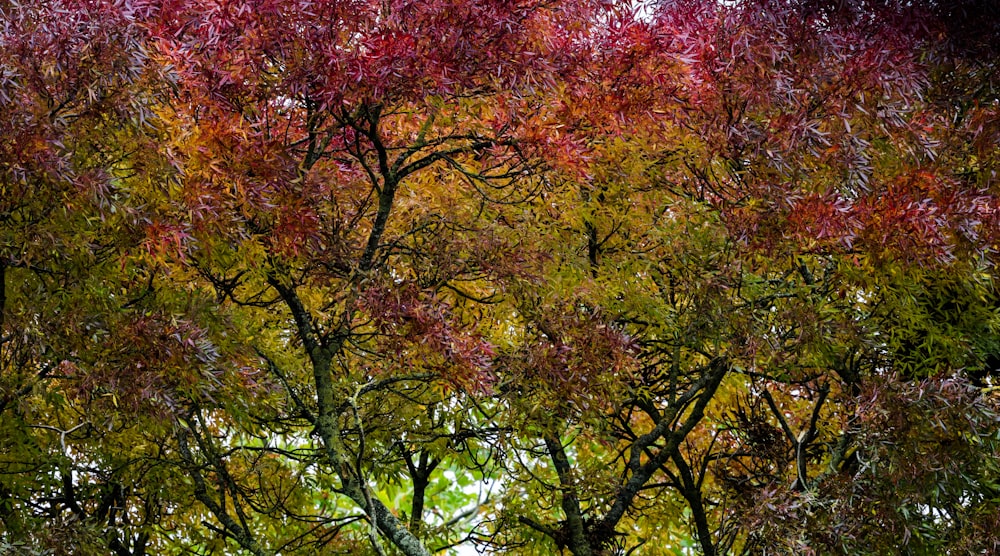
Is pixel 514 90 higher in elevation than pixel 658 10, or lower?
lower

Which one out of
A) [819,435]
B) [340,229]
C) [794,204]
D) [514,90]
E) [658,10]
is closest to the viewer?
[514,90]

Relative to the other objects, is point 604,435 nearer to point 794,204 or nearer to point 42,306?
point 794,204

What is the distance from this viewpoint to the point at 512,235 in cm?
863

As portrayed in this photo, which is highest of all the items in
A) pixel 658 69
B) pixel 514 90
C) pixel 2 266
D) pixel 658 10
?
pixel 658 10

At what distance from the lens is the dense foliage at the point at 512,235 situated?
729 cm

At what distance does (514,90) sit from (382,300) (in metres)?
1.74

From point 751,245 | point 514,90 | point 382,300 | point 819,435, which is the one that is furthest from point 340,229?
point 819,435

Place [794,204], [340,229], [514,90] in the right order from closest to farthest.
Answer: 1. [514,90]
2. [794,204]
3. [340,229]

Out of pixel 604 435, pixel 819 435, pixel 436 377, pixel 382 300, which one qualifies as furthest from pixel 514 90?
pixel 819 435

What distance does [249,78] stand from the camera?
766 cm

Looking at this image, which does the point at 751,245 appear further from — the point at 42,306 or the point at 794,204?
the point at 42,306

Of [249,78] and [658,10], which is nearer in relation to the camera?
[249,78]

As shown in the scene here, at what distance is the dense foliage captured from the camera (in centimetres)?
729

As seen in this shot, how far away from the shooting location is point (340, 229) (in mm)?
8570
